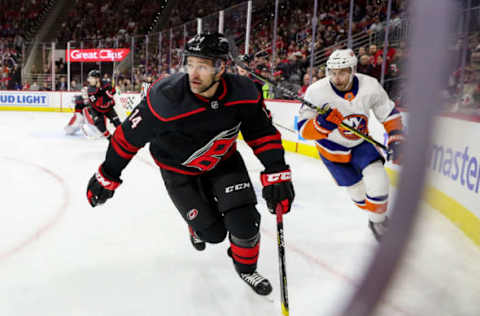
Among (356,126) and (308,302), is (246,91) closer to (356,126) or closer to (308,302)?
(308,302)

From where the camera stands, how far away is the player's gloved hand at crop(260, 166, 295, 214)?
1.88 meters

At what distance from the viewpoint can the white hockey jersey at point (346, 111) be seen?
9.14ft

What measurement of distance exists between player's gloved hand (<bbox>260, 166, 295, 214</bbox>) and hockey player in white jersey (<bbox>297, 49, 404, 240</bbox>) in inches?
37.2

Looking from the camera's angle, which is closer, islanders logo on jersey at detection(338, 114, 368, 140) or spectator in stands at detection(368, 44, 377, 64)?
islanders logo on jersey at detection(338, 114, 368, 140)

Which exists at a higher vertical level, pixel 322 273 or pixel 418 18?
pixel 418 18

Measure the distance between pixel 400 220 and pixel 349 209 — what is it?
3390 mm

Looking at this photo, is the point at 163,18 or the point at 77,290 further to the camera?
the point at 163,18

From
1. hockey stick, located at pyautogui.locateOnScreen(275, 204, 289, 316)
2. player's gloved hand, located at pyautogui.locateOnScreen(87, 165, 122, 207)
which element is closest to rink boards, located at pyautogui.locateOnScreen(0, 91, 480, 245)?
hockey stick, located at pyautogui.locateOnScreen(275, 204, 289, 316)

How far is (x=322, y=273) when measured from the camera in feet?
7.42

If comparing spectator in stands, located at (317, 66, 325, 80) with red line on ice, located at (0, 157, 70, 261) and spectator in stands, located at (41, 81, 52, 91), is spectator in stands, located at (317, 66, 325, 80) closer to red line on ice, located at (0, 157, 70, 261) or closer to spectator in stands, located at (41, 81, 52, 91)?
red line on ice, located at (0, 157, 70, 261)

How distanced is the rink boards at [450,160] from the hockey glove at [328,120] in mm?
573

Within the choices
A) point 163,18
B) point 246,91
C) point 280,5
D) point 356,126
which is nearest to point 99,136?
point 280,5

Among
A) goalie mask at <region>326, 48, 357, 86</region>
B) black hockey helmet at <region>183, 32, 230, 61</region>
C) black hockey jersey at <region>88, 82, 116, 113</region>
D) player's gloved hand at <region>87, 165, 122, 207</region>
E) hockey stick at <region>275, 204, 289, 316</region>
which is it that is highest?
goalie mask at <region>326, 48, 357, 86</region>

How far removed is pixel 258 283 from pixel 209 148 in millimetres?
678
